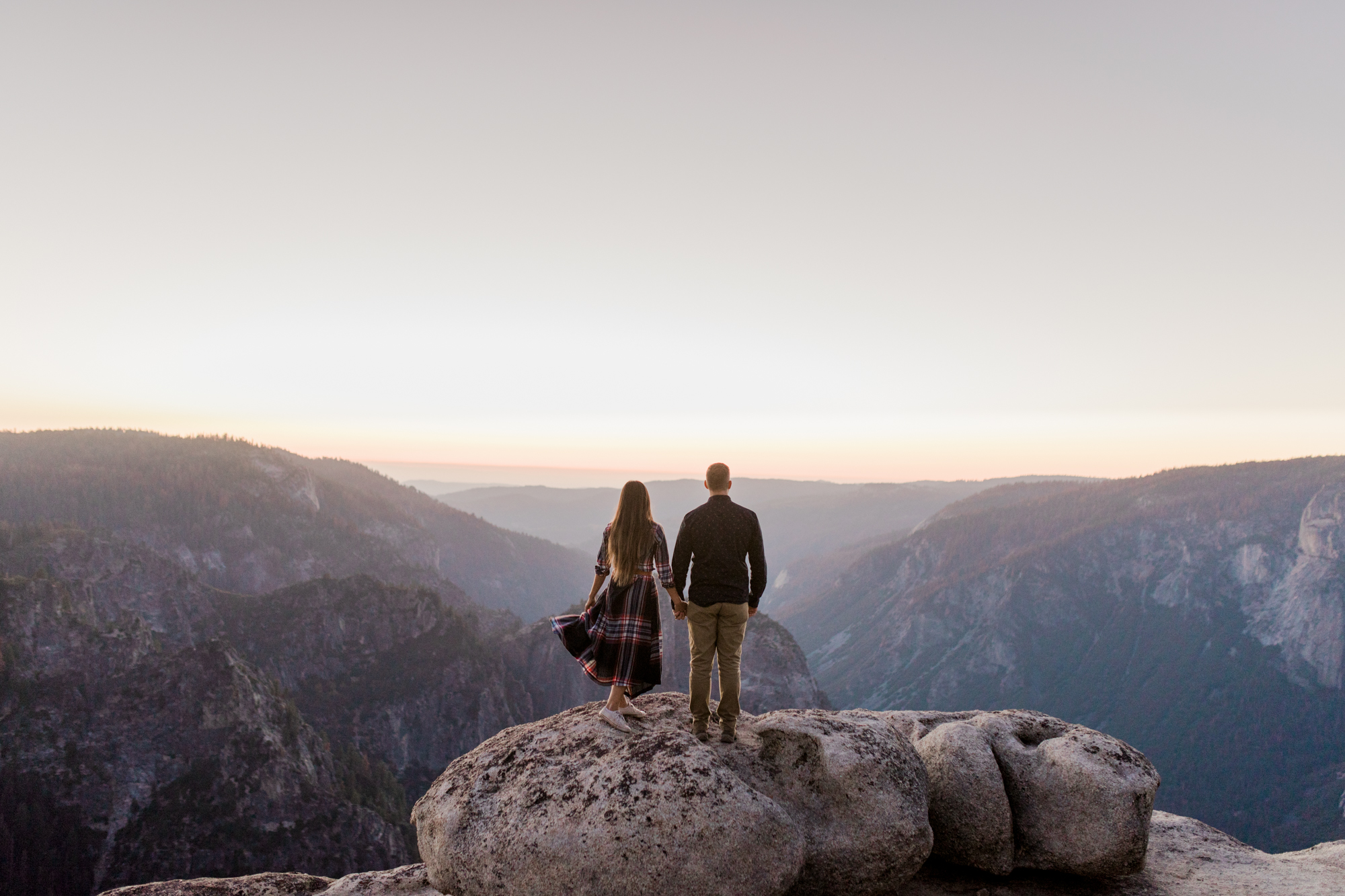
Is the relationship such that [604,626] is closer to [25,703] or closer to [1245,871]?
[1245,871]

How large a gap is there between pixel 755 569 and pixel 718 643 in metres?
1.28

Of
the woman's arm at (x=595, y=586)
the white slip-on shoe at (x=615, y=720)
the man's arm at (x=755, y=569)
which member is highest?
the man's arm at (x=755, y=569)

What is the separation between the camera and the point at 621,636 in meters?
11.4

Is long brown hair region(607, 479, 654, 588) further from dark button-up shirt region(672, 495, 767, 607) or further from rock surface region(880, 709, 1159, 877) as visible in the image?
rock surface region(880, 709, 1159, 877)

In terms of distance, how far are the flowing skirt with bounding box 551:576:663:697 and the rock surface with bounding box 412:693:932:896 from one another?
0.88 m

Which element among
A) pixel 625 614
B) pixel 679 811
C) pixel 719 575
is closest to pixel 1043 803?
pixel 679 811

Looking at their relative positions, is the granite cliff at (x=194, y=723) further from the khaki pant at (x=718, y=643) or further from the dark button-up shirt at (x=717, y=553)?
the dark button-up shirt at (x=717, y=553)

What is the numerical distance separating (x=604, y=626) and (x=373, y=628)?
11987 cm

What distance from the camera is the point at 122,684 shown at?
69938mm

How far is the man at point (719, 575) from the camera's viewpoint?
10562mm

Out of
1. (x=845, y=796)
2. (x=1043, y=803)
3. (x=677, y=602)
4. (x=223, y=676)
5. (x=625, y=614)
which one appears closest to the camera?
(x=677, y=602)

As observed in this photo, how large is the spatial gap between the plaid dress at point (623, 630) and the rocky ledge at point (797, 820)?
92 cm

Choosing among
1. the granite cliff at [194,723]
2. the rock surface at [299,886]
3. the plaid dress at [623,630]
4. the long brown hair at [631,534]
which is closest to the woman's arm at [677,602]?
the plaid dress at [623,630]

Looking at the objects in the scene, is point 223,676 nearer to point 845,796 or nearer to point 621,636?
point 621,636
